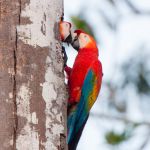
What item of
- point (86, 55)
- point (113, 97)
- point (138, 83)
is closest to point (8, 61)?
point (86, 55)

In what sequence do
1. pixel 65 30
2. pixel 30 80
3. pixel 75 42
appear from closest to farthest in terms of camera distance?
1. pixel 30 80
2. pixel 65 30
3. pixel 75 42

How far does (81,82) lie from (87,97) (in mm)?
96

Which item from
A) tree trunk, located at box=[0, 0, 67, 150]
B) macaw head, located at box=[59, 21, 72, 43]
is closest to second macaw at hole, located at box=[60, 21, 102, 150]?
macaw head, located at box=[59, 21, 72, 43]

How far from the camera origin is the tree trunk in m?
1.74

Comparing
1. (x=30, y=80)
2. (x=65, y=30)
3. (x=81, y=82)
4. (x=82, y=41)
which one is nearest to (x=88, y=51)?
(x=82, y=41)

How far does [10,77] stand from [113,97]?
1611mm

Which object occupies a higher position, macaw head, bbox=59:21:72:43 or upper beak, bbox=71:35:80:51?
macaw head, bbox=59:21:72:43

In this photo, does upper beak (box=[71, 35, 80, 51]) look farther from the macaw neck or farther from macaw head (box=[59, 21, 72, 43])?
macaw head (box=[59, 21, 72, 43])

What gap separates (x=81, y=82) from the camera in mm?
2938

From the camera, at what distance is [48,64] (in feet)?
6.51

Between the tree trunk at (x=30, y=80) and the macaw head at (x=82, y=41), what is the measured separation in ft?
3.04

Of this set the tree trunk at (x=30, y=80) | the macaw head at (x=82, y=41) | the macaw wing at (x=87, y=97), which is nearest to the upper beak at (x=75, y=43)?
the macaw head at (x=82, y=41)

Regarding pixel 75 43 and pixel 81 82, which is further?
pixel 75 43

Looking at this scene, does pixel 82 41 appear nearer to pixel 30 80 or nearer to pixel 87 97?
pixel 87 97
